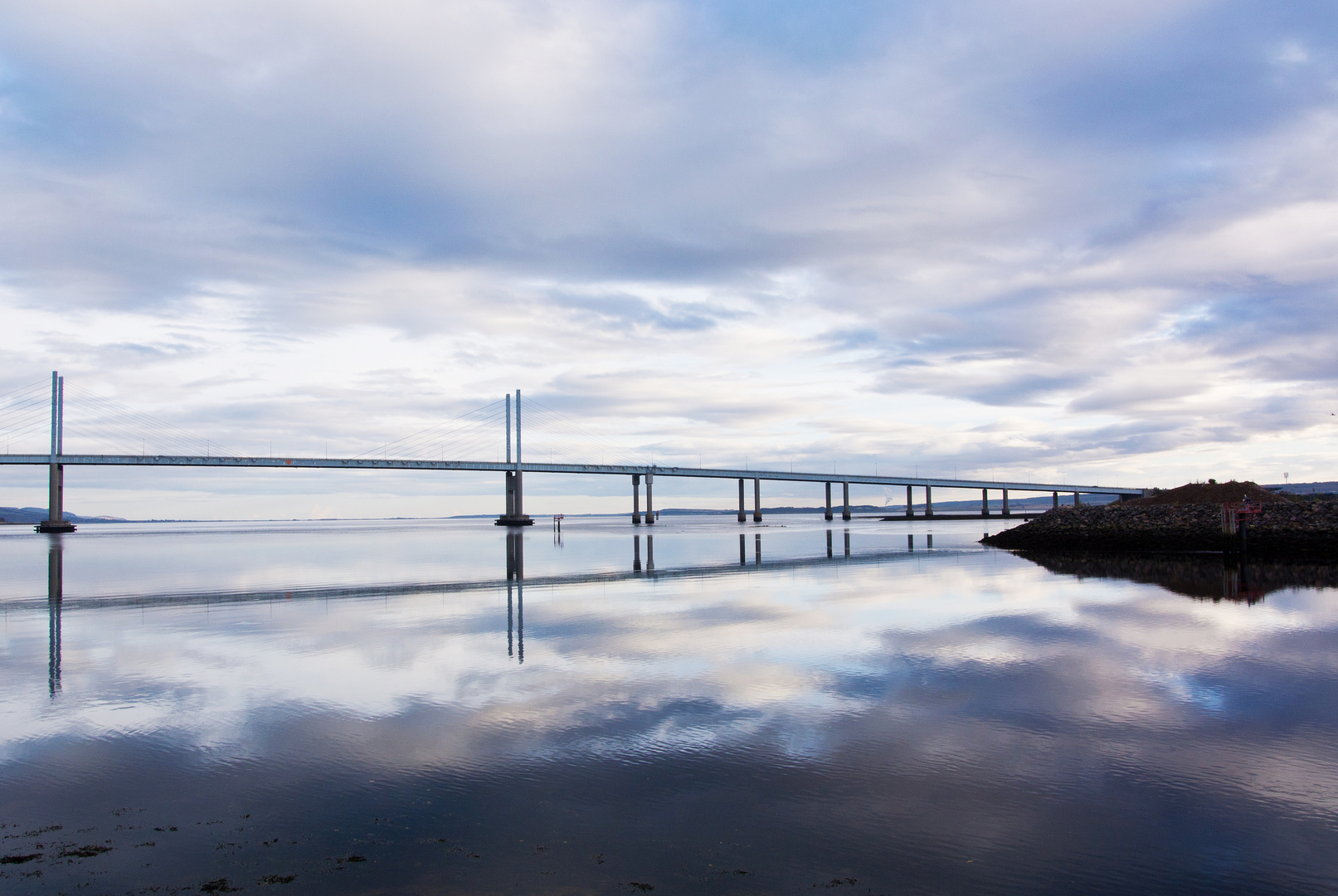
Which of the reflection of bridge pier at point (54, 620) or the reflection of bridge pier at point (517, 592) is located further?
the reflection of bridge pier at point (517, 592)

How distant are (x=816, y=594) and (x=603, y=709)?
55.6ft

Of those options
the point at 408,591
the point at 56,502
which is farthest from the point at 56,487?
the point at 408,591

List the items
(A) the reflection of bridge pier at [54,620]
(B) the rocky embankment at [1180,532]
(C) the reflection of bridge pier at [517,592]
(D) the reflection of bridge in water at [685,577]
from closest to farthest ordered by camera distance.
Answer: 1. (A) the reflection of bridge pier at [54,620]
2. (C) the reflection of bridge pier at [517,592]
3. (D) the reflection of bridge in water at [685,577]
4. (B) the rocky embankment at [1180,532]

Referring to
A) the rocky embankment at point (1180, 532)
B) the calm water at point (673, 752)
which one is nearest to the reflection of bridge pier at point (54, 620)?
the calm water at point (673, 752)

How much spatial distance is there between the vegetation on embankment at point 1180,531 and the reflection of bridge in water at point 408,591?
14697 millimetres

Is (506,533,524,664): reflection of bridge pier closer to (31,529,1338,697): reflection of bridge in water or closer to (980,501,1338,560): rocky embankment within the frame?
(31,529,1338,697): reflection of bridge in water

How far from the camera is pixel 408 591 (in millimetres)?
29453

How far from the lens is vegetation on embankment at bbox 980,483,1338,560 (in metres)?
43.8

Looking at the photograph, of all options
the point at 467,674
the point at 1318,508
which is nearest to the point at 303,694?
the point at 467,674

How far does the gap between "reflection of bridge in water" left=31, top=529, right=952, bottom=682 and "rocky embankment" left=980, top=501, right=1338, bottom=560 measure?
14768mm

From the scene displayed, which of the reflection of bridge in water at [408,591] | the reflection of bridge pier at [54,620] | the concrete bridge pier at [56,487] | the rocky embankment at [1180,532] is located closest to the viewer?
the reflection of bridge pier at [54,620]

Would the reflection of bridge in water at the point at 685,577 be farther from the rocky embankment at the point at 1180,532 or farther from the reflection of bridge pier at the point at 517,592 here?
the rocky embankment at the point at 1180,532

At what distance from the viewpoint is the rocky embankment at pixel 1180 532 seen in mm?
43750

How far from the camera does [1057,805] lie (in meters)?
8.13
